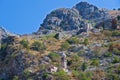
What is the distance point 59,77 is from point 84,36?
32715 millimetres

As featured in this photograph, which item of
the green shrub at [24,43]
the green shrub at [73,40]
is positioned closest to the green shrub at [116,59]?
the green shrub at [73,40]

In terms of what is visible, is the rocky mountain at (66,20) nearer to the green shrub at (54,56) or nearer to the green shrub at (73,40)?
the green shrub at (73,40)

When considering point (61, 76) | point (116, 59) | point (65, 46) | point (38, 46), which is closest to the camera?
point (61, 76)

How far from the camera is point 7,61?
83375mm

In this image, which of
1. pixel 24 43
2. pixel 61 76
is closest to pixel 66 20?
pixel 24 43

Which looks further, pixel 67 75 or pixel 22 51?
pixel 22 51

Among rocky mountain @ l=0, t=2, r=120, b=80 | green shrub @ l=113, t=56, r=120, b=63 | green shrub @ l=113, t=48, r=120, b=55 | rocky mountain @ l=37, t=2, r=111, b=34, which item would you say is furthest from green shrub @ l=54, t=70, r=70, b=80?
rocky mountain @ l=37, t=2, r=111, b=34

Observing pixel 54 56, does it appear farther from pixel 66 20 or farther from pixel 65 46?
pixel 66 20

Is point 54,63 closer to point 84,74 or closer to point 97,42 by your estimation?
point 84,74

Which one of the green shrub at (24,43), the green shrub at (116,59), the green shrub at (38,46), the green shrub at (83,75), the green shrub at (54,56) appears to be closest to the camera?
the green shrub at (83,75)

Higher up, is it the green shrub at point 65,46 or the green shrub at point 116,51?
the green shrub at point 65,46

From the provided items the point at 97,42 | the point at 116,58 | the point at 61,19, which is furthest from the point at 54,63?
the point at 61,19

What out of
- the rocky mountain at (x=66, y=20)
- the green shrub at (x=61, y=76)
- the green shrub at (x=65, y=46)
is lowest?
the green shrub at (x=61, y=76)

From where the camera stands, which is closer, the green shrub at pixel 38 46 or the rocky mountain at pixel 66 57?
Result: the rocky mountain at pixel 66 57
